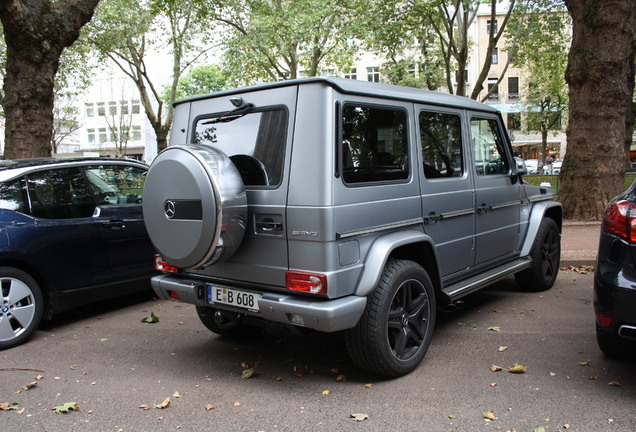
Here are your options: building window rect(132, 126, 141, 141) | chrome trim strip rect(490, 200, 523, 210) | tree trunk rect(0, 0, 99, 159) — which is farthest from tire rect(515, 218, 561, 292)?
building window rect(132, 126, 141, 141)

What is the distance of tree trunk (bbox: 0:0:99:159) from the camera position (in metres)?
8.41

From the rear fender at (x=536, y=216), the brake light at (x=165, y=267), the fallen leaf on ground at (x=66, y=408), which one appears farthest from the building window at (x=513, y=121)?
the fallen leaf on ground at (x=66, y=408)

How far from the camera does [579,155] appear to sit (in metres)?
10.2

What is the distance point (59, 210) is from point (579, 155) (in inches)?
347

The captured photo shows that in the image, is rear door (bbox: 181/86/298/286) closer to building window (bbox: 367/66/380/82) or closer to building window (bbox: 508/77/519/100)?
building window (bbox: 367/66/380/82)

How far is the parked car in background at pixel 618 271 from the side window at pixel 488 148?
1693 mm

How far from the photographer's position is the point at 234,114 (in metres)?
4.05

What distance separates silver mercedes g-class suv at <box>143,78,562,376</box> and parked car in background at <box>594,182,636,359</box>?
1.17 m

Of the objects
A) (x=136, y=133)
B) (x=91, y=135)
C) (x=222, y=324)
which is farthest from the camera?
(x=91, y=135)

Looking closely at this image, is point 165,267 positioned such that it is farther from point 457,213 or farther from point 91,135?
point 91,135

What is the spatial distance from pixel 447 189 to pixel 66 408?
3.24m

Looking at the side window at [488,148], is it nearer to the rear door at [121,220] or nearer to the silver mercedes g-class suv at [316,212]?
the silver mercedes g-class suv at [316,212]

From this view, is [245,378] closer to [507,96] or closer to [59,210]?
[59,210]

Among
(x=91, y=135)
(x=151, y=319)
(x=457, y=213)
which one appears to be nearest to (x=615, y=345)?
(x=457, y=213)
